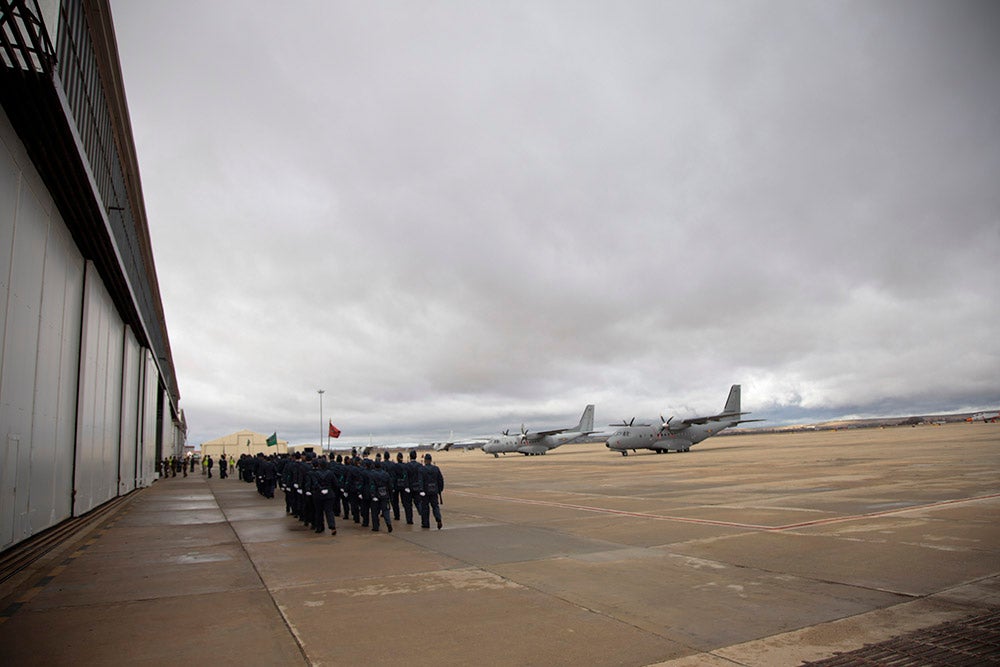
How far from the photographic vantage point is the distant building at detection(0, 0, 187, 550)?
8750mm

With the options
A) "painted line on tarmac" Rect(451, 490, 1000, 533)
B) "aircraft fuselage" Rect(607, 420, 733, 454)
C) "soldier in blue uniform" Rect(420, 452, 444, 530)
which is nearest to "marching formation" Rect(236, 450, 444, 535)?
"soldier in blue uniform" Rect(420, 452, 444, 530)

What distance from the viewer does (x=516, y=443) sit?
64438mm

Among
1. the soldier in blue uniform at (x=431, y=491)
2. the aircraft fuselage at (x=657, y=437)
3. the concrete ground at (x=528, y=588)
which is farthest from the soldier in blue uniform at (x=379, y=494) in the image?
the aircraft fuselage at (x=657, y=437)

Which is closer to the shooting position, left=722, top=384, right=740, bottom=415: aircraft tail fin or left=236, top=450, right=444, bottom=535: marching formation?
left=236, top=450, right=444, bottom=535: marching formation

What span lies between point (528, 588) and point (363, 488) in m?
6.90

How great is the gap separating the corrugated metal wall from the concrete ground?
1489mm

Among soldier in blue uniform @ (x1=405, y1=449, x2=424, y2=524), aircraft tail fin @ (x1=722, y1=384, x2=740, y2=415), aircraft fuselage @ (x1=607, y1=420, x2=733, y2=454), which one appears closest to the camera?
soldier in blue uniform @ (x1=405, y1=449, x2=424, y2=524)

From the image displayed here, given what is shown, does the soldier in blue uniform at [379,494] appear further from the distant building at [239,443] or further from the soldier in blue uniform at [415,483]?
the distant building at [239,443]

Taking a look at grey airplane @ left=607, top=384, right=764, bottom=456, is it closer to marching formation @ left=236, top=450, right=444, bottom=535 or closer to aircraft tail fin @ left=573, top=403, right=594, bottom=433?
aircraft tail fin @ left=573, top=403, right=594, bottom=433

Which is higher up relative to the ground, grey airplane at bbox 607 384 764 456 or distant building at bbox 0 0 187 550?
distant building at bbox 0 0 187 550

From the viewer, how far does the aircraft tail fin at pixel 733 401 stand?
6003 centimetres

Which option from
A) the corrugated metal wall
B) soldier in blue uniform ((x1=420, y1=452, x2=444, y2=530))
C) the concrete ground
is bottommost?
the concrete ground

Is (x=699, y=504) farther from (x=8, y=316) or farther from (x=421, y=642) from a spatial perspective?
(x=8, y=316)

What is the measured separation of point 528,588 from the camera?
745 centimetres
